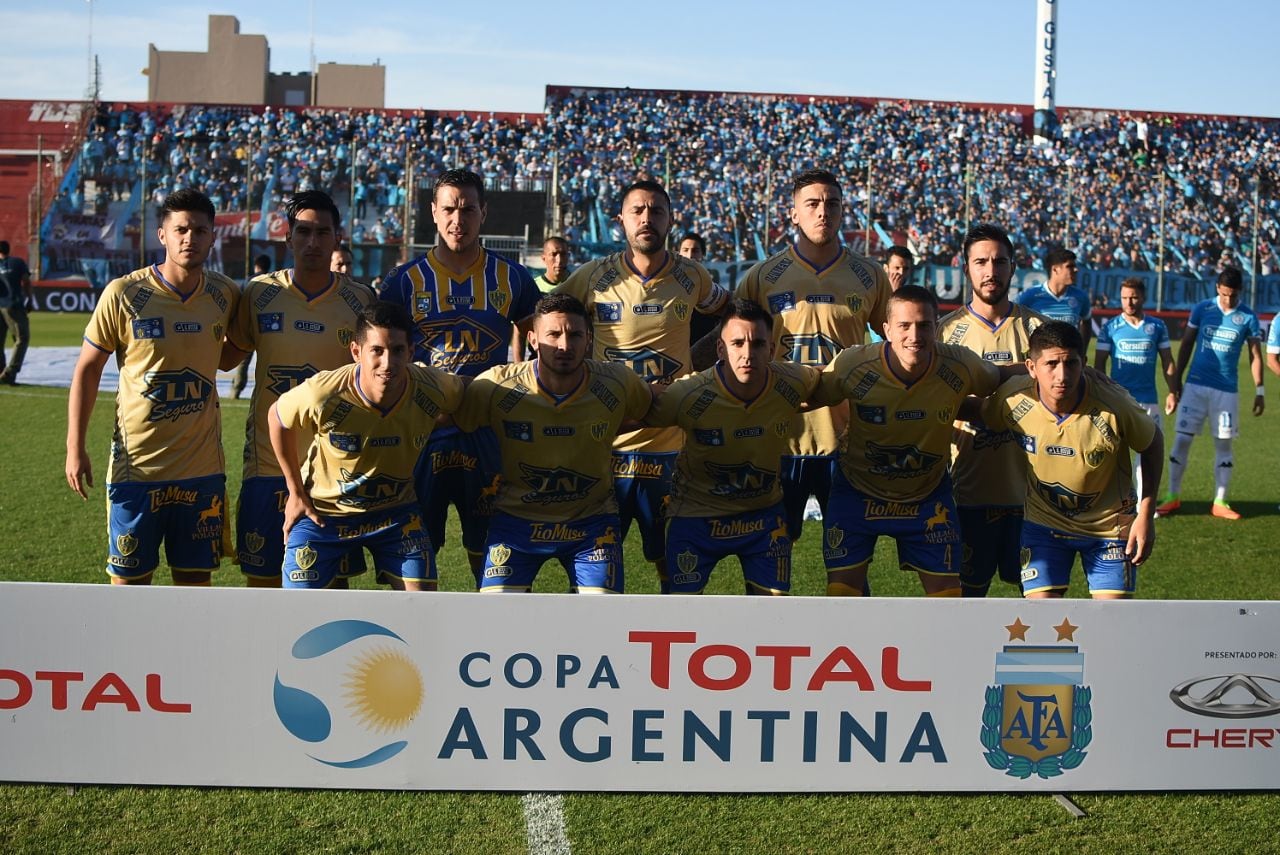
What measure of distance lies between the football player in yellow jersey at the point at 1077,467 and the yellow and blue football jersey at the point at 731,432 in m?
0.93

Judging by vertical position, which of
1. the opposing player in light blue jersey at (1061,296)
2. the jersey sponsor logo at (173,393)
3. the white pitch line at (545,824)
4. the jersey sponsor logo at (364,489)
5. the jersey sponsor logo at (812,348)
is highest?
the opposing player in light blue jersey at (1061,296)

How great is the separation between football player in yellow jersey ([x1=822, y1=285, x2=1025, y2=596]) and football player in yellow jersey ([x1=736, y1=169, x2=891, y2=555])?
24 centimetres

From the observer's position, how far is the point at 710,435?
5027mm

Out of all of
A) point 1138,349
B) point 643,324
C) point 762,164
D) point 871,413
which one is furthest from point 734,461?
point 762,164

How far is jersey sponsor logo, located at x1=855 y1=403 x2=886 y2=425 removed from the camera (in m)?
5.12

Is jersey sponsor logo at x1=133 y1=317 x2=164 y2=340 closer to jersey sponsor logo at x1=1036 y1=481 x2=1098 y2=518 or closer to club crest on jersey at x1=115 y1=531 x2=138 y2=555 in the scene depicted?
club crest on jersey at x1=115 y1=531 x2=138 y2=555

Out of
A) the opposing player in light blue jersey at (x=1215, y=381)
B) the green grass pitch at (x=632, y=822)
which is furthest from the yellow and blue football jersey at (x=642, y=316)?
the opposing player in light blue jersey at (x=1215, y=381)

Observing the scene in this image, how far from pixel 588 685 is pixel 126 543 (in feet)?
7.48

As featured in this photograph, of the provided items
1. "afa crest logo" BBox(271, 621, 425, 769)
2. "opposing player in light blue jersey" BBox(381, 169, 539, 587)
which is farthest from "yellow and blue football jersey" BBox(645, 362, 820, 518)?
"afa crest logo" BBox(271, 621, 425, 769)

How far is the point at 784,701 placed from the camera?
4004 millimetres

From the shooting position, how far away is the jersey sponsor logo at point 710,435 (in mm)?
5020

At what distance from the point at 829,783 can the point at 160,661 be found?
224cm

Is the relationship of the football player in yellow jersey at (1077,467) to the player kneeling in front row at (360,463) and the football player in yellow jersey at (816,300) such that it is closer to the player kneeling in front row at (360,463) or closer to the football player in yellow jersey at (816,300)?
the football player in yellow jersey at (816,300)

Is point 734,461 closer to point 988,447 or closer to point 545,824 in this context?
point 988,447
